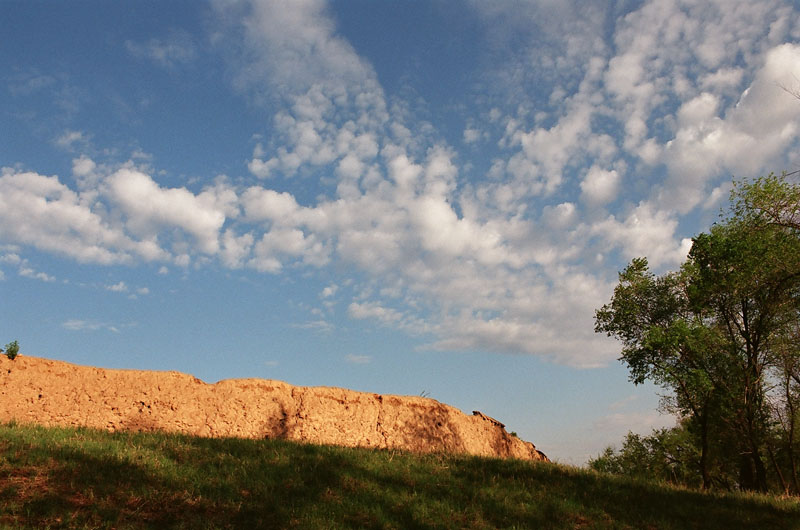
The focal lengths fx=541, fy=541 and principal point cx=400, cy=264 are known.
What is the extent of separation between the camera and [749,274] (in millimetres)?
24328

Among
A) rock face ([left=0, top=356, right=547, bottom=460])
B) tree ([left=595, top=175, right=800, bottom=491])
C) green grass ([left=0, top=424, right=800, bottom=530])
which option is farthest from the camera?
tree ([left=595, top=175, right=800, bottom=491])

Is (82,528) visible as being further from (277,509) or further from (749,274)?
(749,274)

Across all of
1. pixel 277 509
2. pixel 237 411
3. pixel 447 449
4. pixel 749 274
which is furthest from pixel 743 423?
pixel 277 509

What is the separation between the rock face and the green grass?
346 centimetres

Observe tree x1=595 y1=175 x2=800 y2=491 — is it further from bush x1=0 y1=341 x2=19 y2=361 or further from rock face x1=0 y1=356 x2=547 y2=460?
bush x1=0 y1=341 x2=19 y2=361

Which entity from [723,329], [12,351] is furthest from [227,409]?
[723,329]

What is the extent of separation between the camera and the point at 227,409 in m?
19.9

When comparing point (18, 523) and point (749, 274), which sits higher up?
point (749, 274)

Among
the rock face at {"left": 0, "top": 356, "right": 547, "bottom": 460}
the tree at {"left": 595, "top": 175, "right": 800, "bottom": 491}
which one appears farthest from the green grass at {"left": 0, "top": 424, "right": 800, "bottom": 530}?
the tree at {"left": 595, "top": 175, "right": 800, "bottom": 491}

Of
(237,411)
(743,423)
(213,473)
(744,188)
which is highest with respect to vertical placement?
(744,188)

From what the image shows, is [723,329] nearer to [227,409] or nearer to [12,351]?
[227,409]

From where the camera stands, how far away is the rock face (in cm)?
1750

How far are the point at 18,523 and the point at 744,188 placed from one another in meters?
31.0

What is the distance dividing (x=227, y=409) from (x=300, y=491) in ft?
30.8
